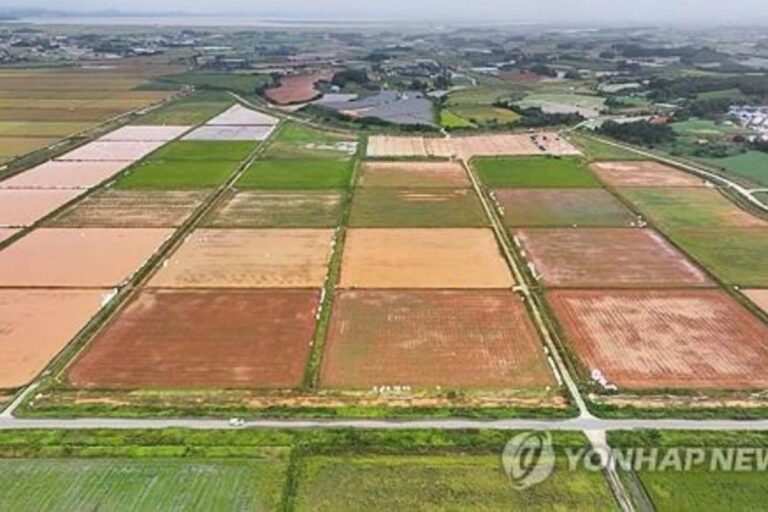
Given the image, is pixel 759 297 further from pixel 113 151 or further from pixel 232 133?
pixel 232 133

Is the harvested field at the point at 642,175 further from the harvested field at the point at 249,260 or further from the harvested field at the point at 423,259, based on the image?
the harvested field at the point at 249,260

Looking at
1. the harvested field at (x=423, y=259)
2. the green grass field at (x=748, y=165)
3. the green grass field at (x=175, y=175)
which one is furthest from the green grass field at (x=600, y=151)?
the green grass field at (x=175, y=175)

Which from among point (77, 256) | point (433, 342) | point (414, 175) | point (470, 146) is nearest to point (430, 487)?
point (433, 342)

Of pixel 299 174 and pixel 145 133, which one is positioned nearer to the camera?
pixel 299 174

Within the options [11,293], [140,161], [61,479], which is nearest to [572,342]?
[61,479]

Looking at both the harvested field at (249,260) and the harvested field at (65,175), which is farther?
the harvested field at (65,175)

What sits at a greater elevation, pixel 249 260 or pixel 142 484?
pixel 142 484
